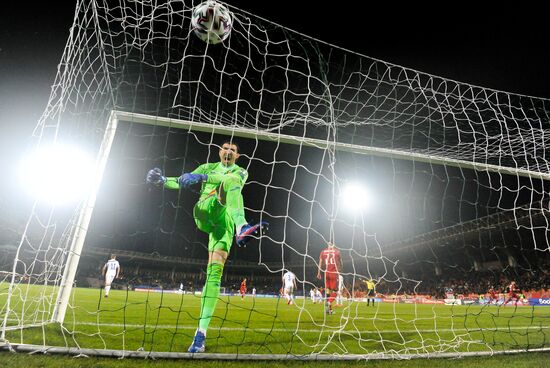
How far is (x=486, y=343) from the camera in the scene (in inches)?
140

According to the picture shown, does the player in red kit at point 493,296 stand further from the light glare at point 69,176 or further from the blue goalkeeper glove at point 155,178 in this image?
the light glare at point 69,176

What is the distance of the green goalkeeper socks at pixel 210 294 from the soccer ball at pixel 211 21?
7.59 ft

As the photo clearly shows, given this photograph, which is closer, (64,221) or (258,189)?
(64,221)

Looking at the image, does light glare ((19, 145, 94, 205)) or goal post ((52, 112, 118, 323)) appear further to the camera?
goal post ((52, 112, 118, 323))

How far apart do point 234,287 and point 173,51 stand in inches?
1048

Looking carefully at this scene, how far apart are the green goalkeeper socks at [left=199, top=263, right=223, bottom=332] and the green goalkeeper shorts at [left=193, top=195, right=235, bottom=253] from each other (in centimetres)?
20

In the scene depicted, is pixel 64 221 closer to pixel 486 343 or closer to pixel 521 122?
pixel 486 343

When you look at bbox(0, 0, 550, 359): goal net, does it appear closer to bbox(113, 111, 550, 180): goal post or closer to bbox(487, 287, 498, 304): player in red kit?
bbox(113, 111, 550, 180): goal post

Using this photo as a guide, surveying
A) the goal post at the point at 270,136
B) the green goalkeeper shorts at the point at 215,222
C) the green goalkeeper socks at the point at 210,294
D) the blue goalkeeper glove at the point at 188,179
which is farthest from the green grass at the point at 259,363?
the goal post at the point at 270,136

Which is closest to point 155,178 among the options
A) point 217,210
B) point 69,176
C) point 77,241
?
point 217,210

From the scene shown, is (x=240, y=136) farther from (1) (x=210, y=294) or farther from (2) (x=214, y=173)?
(1) (x=210, y=294)

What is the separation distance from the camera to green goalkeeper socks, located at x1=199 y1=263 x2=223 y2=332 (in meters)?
2.78

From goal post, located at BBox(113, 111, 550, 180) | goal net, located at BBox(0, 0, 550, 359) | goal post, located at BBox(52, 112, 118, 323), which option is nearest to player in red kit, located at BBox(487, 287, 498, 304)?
goal net, located at BBox(0, 0, 550, 359)

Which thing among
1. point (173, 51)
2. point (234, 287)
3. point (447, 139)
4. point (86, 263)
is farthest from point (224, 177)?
point (86, 263)
